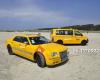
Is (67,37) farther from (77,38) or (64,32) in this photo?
(77,38)

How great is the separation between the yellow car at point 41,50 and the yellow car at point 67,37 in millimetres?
6658

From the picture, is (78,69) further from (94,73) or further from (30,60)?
(30,60)

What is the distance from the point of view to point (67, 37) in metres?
18.9

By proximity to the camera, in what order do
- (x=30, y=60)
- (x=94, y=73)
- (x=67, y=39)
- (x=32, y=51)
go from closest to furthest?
(x=94, y=73) < (x=32, y=51) < (x=30, y=60) < (x=67, y=39)

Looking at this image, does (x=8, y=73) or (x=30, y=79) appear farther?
(x=8, y=73)

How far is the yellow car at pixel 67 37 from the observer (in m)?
18.8

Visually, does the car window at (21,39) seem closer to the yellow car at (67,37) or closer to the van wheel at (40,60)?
the van wheel at (40,60)

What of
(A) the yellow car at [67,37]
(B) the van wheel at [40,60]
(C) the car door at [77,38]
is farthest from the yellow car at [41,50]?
(C) the car door at [77,38]

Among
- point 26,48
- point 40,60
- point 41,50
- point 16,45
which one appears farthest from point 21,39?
point 40,60

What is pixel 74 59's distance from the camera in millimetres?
11781

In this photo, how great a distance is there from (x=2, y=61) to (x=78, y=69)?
493 cm

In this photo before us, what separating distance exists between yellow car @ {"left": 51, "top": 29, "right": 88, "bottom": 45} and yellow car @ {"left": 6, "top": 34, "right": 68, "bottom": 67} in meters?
6.66

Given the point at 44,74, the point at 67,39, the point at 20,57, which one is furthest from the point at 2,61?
the point at 67,39

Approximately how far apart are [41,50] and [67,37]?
364 inches
